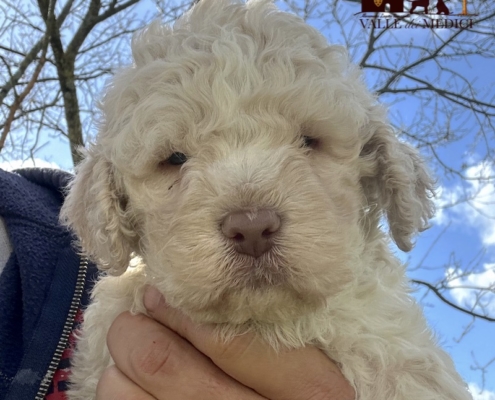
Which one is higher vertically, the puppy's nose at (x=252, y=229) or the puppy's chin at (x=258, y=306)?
the puppy's nose at (x=252, y=229)

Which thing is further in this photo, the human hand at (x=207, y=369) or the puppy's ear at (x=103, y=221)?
the puppy's ear at (x=103, y=221)

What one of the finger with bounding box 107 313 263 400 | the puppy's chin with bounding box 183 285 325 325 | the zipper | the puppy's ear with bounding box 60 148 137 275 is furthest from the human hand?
the zipper

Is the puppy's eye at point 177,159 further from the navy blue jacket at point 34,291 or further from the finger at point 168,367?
the navy blue jacket at point 34,291

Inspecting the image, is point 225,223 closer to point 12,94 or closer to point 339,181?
point 339,181

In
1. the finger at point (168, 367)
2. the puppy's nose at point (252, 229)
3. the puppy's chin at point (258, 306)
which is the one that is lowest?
the finger at point (168, 367)

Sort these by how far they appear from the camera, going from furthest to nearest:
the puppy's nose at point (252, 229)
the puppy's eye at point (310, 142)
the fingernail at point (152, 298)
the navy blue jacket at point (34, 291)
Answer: the navy blue jacket at point (34, 291), the fingernail at point (152, 298), the puppy's eye at point (310, 142), the puppy's nose at point (252, 229)

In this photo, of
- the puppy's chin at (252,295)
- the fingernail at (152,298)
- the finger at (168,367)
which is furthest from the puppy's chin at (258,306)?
the fingernail at (152,298)

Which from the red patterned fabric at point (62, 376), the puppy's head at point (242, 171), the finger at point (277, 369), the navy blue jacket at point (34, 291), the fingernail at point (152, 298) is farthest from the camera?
the red patterned fabric at point (62, 376)

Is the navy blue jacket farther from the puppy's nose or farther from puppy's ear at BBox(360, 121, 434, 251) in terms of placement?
puppy's ear at BBox(360, 121, 434, 251)
